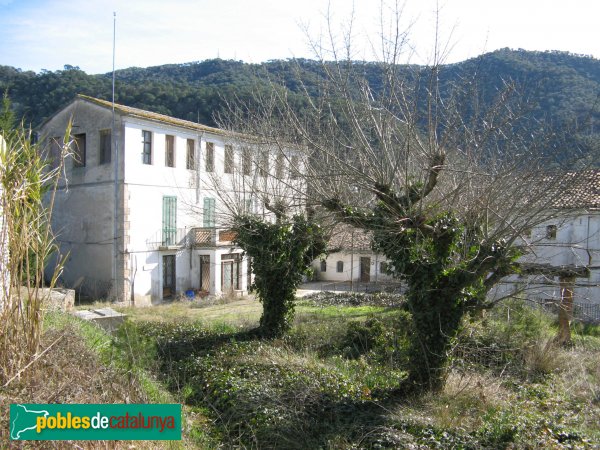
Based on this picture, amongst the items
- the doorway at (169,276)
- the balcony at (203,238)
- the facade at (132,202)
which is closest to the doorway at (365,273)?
the balcony at (203,238)

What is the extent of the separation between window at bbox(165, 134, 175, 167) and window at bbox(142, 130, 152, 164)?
2.91 ft

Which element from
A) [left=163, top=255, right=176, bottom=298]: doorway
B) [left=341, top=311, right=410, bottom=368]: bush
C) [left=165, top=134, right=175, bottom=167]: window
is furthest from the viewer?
[left=163, top=255, right=176, bottom=298]: doorway

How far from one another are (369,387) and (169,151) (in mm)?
18841

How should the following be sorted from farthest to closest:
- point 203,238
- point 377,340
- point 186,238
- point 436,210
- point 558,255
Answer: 1. point 203,238
2. point 186,238
3. point 558,255
4. point 377,340
5. point 436,210

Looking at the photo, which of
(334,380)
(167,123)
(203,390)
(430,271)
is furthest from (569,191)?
(167,123)

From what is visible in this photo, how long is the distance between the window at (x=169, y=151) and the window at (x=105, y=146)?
2553 millimetres

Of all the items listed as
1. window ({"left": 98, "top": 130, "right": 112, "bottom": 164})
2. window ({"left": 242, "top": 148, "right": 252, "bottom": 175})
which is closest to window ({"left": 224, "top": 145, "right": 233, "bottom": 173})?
window ({"left": 242, "top": 148, "right": 252, "bottom": 175})

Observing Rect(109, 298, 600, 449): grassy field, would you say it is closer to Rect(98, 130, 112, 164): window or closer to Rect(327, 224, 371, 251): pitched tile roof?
Rect(327, 224, 371, 251): pitched tile roof

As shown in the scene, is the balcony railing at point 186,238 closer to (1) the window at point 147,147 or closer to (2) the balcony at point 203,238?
(2) the balcony at point 203,238

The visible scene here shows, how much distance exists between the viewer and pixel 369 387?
26.7ft

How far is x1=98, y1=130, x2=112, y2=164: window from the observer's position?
22938 mm

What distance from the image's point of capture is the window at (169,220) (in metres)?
24.4

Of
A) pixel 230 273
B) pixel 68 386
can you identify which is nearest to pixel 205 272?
pixel 230 273

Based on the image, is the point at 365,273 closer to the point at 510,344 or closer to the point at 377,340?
the point at 377,340
